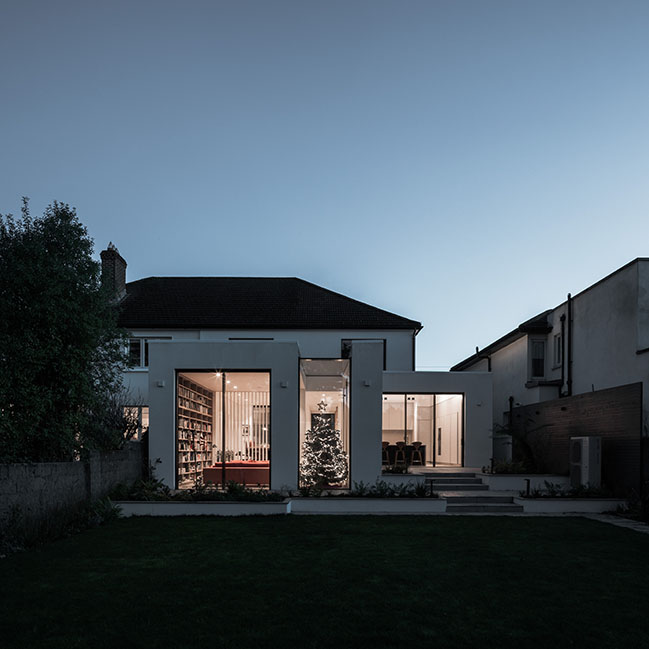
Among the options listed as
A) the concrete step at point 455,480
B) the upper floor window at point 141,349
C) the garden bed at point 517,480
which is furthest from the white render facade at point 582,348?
the upper floor window at point 141,349

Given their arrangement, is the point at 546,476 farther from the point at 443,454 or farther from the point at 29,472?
the point at 29,472

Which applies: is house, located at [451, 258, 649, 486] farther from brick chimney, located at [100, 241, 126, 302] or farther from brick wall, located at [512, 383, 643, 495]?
brick chimney, located at [100, 241, 126, 302]

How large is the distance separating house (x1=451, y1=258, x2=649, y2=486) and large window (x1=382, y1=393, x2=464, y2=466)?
1921mm

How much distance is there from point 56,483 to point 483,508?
8.63m

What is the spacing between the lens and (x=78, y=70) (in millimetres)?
12156

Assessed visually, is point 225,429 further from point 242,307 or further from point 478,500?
point 242,307

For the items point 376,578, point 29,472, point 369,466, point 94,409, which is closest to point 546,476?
point 369,466

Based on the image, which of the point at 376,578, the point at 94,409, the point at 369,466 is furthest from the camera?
the point at 369,466

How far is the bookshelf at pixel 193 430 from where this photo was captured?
587 inches

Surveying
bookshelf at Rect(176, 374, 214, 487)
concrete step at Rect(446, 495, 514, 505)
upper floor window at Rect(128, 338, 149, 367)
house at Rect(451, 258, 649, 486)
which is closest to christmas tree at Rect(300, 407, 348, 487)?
bookshelf at Rect(176, 374, 214, 487)

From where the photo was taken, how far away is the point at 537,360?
773 inches

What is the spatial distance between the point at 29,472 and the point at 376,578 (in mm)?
5693

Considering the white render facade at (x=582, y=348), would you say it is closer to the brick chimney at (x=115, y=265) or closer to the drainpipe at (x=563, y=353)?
the drainpipe at (x=563, y=353)

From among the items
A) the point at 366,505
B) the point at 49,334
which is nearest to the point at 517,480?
the point at 366,505
